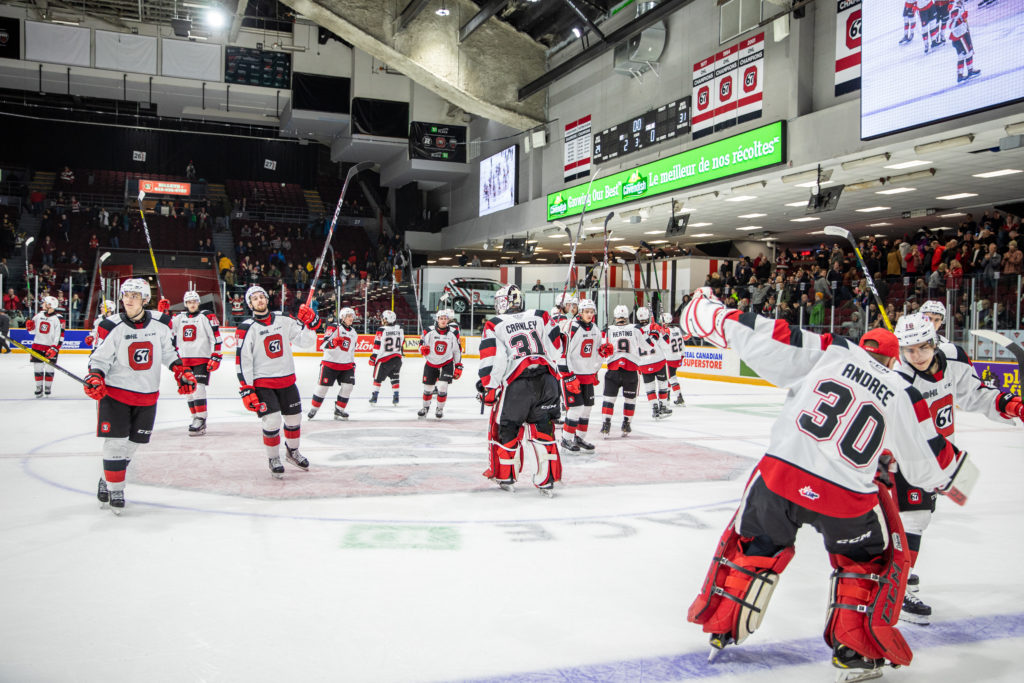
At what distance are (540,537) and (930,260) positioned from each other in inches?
542

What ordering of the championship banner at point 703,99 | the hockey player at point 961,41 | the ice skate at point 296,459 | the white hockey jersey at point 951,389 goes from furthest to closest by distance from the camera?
the championship banner at point 703,99
the hockey player at point 961,41
the ice skate at point 296,459
the white hockey jersey at point 951,389

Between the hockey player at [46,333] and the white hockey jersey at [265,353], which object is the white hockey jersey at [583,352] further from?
the hockey player at [46,333]

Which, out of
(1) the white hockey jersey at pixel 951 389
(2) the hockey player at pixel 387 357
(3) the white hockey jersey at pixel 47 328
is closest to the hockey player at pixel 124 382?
(1) the white hockey jersey at pixel 951 389

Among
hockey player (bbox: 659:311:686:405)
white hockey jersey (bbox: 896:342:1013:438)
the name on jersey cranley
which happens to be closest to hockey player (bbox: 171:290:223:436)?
hockey player (bbox: 659:311:686:405)

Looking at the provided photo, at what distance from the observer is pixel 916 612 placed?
3410 millimetres

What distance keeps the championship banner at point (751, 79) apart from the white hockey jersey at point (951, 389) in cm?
1168

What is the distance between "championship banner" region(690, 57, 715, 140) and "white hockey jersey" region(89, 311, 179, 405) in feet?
43.1

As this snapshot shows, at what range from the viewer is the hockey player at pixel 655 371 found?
10312 millimetres

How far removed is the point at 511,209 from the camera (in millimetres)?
24891

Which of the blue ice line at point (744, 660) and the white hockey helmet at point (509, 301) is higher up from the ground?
the white hockey helmet at point (509, 301)

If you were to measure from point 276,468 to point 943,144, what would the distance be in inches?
408

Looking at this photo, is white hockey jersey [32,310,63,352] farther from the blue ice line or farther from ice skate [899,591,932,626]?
ice skate [899,591,932,626]

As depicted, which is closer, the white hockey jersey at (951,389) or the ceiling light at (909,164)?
the white hockey jersey at (951,389)

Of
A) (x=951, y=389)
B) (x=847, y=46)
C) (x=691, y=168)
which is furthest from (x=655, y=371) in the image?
(x=691, y=168)
